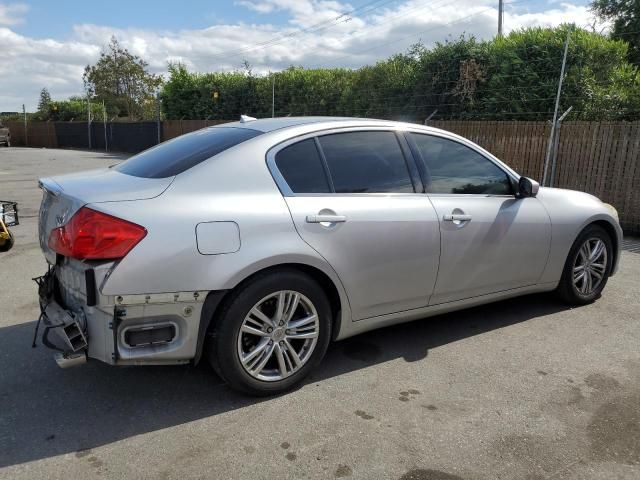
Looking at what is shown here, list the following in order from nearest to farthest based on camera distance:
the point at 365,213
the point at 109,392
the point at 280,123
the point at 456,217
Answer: the point at 109,392
the point at 365,213
the point at 280,123
the point at 456,217

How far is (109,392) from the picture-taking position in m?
3.33

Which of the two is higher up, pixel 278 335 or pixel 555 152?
pixel 555 152

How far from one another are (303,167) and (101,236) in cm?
124

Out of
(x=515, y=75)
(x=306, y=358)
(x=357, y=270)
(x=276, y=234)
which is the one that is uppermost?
(x=515, y=75)

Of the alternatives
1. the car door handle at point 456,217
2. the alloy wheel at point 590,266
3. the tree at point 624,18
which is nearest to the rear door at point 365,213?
the car door handle at point 456,217

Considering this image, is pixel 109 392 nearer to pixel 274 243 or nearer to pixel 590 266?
pixel 274 243

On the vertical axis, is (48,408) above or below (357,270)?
below

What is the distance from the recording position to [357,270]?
3.43 meters

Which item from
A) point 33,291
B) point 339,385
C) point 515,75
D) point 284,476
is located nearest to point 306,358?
point 339,385

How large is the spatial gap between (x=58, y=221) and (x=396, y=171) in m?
2.10

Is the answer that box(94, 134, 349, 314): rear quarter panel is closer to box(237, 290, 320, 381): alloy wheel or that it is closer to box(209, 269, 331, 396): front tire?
box(209, 269, 331, 396): front tire

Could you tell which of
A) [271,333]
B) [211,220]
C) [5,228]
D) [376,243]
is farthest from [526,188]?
[5,228]

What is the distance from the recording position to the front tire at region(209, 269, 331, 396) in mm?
3027

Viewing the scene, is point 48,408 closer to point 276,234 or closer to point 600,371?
point 276,234
